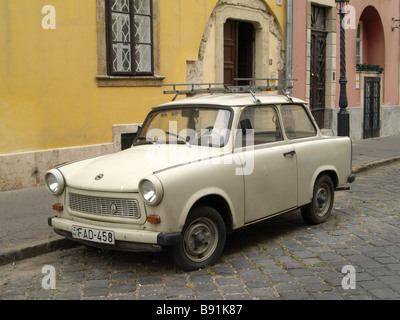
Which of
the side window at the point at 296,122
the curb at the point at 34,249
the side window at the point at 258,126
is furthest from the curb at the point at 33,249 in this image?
the side window at the point at 296,122

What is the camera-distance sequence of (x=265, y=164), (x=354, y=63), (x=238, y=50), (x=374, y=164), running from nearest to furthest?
(x=265, y=164), (x=374, y=164), (x=238, y=50), (x=354, y=63)

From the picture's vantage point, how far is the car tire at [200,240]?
462 centimetres

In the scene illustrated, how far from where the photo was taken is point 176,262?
4.61 metres

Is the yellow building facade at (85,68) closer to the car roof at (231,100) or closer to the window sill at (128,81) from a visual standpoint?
the window sill at (128,81)

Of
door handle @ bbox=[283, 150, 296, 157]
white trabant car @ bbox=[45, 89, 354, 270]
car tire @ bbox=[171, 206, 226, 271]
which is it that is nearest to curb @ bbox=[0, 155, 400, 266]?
white trabant car @ bbox=[45, 89, 354, 270]

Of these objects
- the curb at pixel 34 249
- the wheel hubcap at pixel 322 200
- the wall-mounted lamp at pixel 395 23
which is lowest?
the curb at pixel 34 249

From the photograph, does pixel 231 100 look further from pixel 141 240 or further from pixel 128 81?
pixel 128 81

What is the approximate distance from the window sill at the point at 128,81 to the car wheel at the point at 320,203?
444 cm

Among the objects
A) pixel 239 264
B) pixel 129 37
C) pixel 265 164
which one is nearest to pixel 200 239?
pixel 239 264

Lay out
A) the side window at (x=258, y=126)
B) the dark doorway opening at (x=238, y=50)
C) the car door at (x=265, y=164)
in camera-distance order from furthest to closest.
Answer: the dark doorway opening at (x=238, y=50) → the side window at (x=258, y=126) → the car door at (x=265, y=164)

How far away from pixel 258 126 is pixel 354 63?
493 inches

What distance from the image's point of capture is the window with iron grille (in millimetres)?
9500

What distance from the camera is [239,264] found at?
496 centimetres
